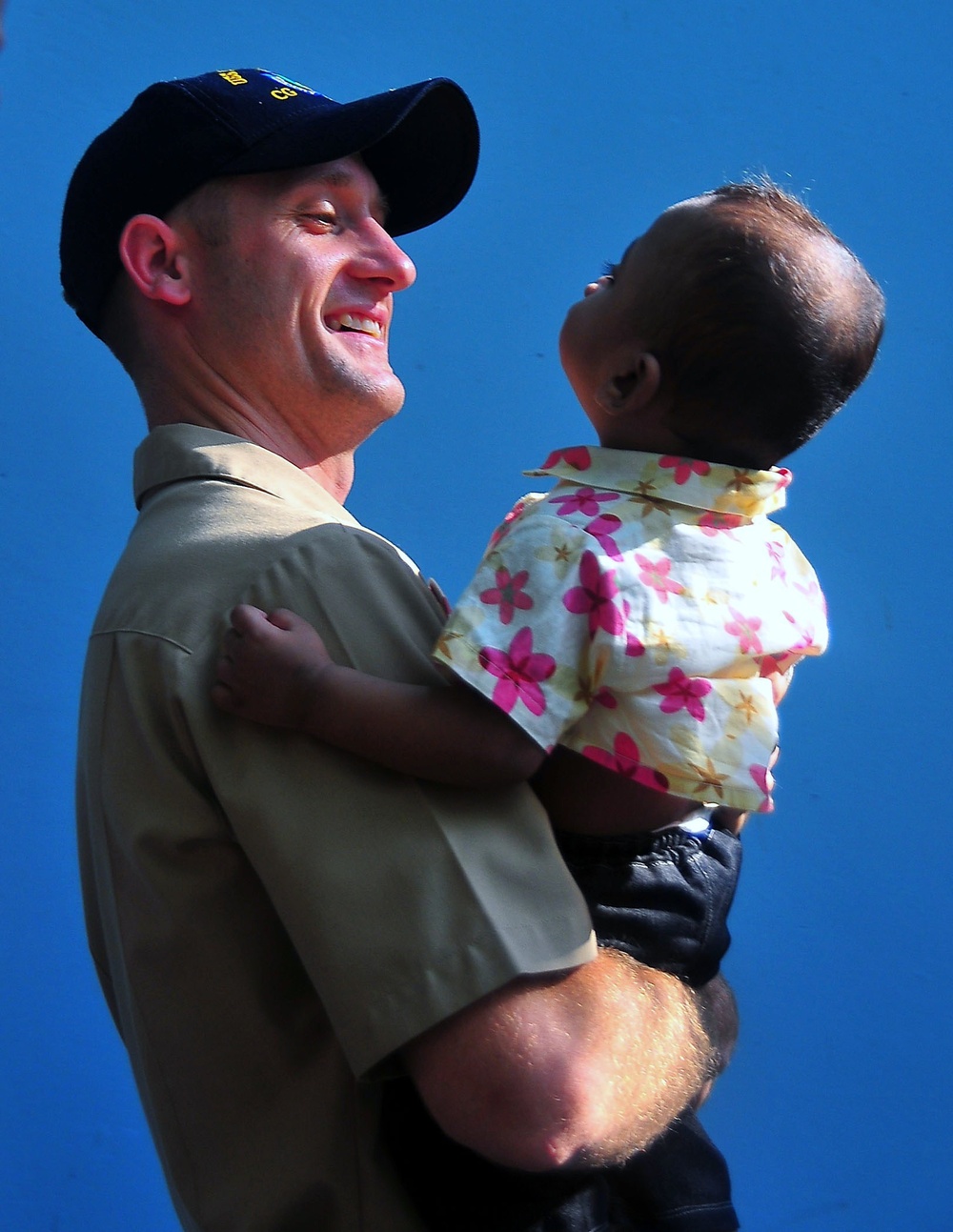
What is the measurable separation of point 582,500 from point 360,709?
0.29 m

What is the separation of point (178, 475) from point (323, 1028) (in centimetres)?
51

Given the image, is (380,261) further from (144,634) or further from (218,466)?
(144,634)

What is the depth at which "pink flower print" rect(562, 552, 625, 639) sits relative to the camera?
1.03 m

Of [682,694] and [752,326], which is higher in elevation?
[752,326]

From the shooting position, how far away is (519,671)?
1.02m

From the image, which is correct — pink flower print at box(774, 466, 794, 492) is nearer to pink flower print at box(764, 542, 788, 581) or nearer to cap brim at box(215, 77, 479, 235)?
pink flower print at box(764, 542, 788, 581)

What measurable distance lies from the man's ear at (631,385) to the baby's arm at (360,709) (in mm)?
338

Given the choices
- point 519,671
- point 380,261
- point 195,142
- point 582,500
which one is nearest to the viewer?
point 519,671

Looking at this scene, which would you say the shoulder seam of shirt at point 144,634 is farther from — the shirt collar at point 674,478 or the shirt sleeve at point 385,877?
the shirt collar at point 674,478

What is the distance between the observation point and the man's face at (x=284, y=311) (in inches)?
56.4

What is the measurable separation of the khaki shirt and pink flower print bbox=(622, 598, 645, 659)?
138 mm

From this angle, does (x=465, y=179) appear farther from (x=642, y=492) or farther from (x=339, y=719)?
(x=339, y=719)

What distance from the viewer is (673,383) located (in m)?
1.17

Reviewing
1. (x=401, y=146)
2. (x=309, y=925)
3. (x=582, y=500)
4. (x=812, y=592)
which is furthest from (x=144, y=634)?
(x=401, y=146)
